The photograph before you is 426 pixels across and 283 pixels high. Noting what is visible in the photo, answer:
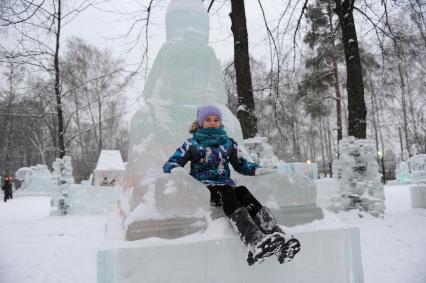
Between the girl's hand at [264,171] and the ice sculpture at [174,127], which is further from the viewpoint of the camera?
the girl's hand at [264,171]

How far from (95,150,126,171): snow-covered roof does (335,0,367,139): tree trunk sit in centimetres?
1408

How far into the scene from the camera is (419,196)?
8.85 meters

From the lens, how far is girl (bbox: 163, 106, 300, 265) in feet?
7.10

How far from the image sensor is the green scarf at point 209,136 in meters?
2.90

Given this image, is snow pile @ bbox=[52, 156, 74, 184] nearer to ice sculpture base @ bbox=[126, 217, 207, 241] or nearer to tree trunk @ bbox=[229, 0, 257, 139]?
tree trunk @ bbox=[229, 0, 257, 139]

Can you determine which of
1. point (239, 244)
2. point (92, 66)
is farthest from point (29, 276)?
point (92, 66)

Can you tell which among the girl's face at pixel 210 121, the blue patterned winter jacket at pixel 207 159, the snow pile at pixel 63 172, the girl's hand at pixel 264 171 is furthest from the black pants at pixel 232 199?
the snow pile at pixel 63 172

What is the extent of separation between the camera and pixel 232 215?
94.9 inches

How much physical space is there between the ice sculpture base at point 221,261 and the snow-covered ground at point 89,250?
0.58 ft

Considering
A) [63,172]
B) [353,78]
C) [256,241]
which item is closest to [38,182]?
[63,172]

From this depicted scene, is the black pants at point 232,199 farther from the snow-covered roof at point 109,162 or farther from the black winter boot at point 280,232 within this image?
the snow-covered roof at point 109,162

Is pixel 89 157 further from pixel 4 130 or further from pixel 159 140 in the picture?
pixel 159 140

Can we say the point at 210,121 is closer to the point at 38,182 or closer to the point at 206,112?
the point at 206,112

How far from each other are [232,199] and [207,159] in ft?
1.58
